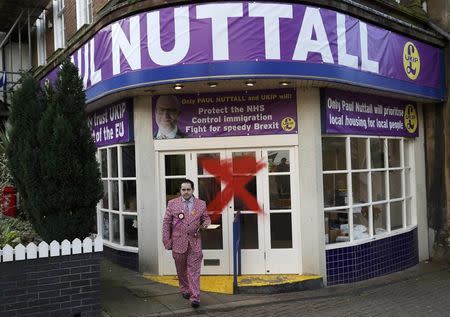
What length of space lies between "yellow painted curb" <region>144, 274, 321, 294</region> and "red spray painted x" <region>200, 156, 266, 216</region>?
3.37ft

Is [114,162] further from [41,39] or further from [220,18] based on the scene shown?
[41,39]

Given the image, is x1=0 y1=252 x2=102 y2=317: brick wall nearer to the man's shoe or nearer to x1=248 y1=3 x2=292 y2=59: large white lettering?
the man's shoe

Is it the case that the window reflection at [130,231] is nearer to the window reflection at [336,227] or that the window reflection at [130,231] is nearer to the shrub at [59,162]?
the shrub at [59,162]

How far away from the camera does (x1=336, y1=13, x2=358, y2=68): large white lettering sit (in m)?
7.08

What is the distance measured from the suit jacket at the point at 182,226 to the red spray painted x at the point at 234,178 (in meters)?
1.31

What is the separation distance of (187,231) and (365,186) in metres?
3.59

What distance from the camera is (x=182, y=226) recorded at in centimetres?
626

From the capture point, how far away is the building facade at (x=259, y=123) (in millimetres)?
6676

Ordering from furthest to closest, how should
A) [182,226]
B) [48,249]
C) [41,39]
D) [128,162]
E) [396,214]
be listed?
[41,39] < [396,214] < [128,162] < [182,226] < [48,249]

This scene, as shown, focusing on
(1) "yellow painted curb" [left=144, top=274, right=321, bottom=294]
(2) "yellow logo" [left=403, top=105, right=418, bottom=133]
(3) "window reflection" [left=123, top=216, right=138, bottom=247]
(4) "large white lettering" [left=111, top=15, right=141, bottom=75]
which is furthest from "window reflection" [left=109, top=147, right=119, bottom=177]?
(2) "yellow logo" [left=403, top=105, right=418, bottom=133]

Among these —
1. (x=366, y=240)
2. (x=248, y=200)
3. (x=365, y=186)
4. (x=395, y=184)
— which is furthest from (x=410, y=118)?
(x=248, y=200)

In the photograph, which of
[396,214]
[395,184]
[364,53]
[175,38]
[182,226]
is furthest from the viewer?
[395,184]

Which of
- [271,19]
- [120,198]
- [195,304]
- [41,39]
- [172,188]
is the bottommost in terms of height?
[195,304]

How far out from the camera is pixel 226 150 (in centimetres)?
762
